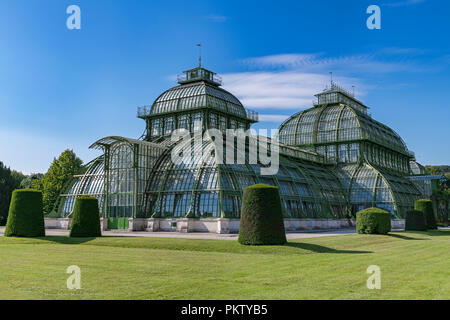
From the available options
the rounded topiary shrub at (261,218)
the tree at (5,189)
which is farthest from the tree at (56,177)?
the rounded topiary shrub at (261,218)

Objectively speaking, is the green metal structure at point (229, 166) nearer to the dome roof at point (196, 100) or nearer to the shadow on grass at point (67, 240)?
the dome roof at point (196, 100)

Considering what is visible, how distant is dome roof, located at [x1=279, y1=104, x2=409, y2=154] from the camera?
70.0 m

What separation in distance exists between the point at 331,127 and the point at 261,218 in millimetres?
49604

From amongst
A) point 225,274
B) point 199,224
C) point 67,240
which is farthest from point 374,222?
point 67,240

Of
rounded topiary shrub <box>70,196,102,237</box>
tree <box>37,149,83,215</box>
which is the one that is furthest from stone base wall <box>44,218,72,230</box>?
rounded topiary shrub <box>70,196,102,237</box>

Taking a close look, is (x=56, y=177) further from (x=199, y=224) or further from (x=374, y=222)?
(x=374, y=222)

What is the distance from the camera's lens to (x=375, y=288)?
44.0 ft

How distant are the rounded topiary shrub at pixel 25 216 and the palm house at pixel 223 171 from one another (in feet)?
39.8

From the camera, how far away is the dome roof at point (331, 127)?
70000mm

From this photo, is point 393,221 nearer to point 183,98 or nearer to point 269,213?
point 183,98

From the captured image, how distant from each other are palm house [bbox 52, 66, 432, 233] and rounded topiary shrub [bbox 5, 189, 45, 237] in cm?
1213

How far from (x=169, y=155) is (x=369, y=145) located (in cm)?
3685

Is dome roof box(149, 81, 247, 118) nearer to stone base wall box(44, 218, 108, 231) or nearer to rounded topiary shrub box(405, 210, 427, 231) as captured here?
stone base wall box(44, 218, 108, 231)

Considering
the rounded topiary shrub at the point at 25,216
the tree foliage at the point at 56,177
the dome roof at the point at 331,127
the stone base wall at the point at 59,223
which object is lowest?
the stone base wall at the point at 59,223
